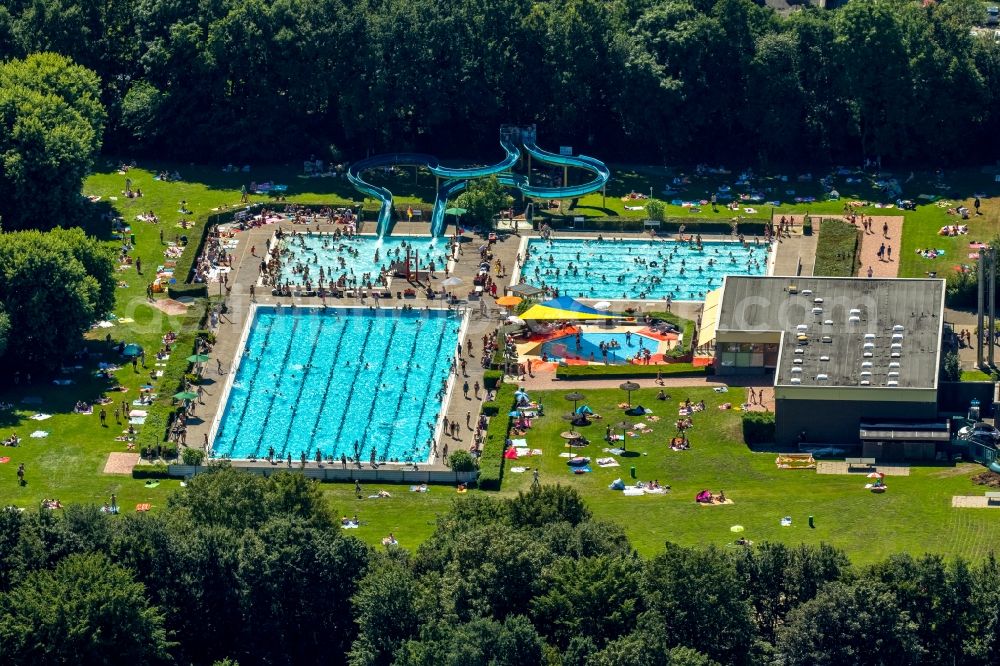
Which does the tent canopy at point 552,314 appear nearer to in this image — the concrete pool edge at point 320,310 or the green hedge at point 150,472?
the concrete pool edge at point 320,310

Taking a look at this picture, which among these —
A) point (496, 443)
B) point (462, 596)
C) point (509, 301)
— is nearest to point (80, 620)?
point (462, 596)

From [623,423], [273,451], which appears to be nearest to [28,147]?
[273,451]

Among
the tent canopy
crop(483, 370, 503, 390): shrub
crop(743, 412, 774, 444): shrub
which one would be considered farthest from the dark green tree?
the tent canopy

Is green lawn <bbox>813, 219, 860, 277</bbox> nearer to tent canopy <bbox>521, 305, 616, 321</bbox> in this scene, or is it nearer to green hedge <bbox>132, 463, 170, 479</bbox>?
tent canopy <bbox>521, 305, 616, 321</bbox>

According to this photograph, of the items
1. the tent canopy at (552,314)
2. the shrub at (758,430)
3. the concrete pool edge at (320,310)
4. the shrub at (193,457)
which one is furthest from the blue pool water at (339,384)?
the shrub at (758,430)

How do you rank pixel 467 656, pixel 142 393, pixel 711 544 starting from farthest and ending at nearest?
pixel 142 393
pixel 711 544
pixel 467 656

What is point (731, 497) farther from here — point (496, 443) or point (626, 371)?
point (626, 371)

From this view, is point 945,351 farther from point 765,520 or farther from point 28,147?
point 28,147
